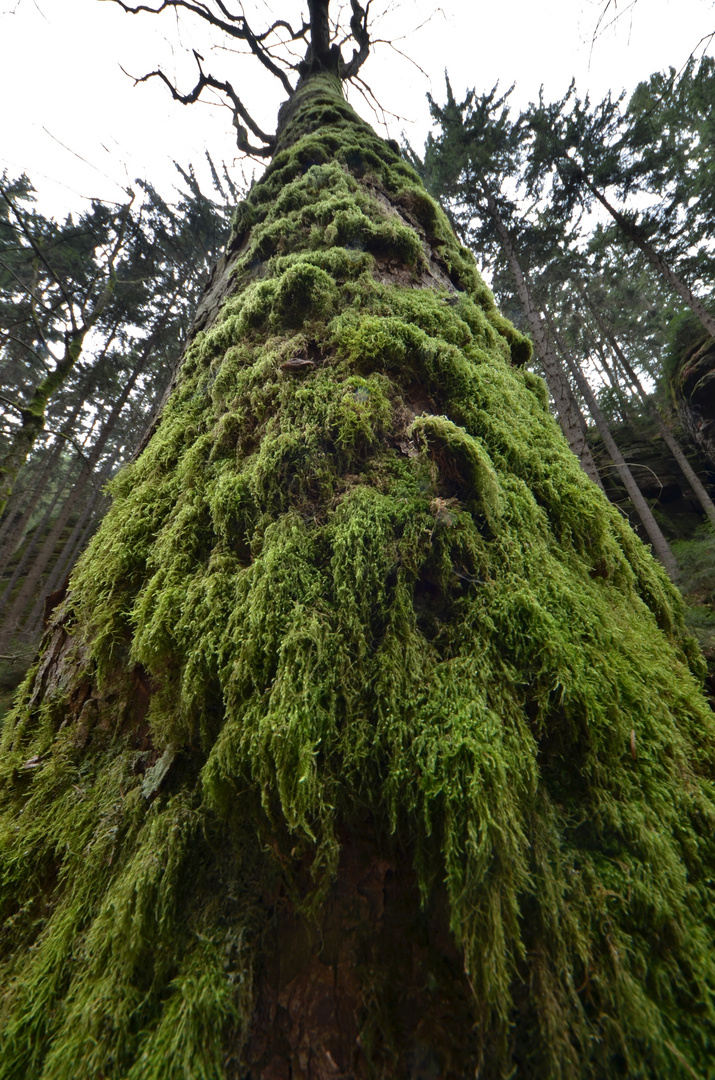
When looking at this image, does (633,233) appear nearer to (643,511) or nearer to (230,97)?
(643,511)

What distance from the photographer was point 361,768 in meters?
1.08

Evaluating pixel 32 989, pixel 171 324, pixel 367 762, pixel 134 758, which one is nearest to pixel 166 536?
pixel 134 758

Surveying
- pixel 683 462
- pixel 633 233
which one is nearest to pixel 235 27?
pixel 633 233

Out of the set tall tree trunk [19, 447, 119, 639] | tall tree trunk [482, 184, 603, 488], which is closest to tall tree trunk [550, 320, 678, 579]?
tall tree trunk [482, 184, 603, 488]

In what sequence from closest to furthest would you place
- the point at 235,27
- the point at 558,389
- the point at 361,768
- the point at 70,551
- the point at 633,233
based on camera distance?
the point at 361,768
the point at 235,27
the point at 558,389
the point at 633,233
the point at 70,551

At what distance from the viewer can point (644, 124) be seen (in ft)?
35.5

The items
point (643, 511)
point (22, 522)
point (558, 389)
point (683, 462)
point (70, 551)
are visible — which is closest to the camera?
point (558, 389)

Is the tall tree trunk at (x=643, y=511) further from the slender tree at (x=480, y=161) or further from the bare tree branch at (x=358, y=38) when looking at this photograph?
the bare tree branch at (x=358, y=38)

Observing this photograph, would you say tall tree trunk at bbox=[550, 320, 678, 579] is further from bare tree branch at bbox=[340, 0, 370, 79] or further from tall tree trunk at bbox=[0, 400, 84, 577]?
tall tree trunk at bbox=[0, 400, 84, 577]

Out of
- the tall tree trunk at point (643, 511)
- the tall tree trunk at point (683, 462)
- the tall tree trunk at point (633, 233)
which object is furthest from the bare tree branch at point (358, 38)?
the tall tree trunk at point (683, 462)

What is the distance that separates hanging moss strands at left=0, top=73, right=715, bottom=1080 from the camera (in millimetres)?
866

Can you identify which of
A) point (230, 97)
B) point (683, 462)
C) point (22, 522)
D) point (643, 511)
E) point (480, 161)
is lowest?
point (643, 511)

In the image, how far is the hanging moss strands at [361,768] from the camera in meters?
0.87

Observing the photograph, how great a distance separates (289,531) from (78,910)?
1218 mm
